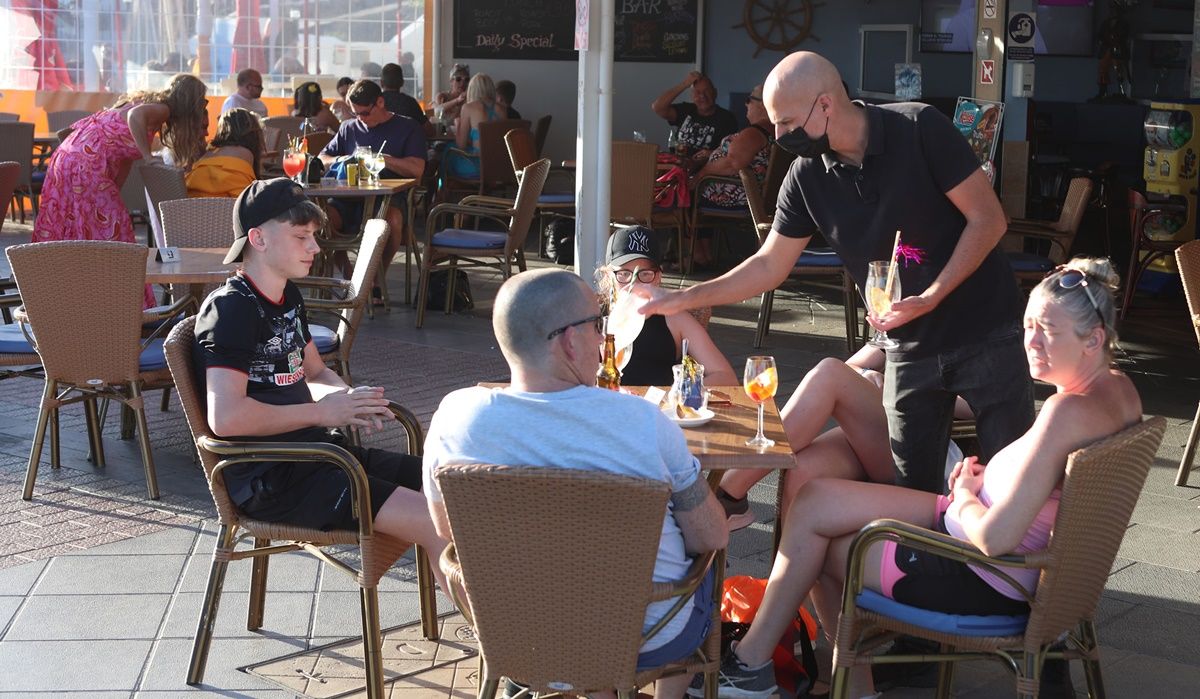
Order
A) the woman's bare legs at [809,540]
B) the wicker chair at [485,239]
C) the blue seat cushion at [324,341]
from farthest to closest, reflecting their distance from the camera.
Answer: the wicker chair at [485,239]
the blue seat cushion at [324,341]
the woman's bare legs at [809,540]

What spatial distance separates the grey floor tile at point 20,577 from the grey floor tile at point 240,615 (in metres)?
0.46

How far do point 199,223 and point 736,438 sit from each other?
360 centimetres

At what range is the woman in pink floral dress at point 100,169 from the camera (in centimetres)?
625

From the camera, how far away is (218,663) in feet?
11.6

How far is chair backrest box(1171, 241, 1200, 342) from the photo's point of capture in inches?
203

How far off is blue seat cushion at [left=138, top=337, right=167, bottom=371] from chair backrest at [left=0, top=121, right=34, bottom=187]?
7.64m

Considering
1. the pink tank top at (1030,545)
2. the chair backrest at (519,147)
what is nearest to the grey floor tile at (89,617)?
the pink tank top at (1030,545)

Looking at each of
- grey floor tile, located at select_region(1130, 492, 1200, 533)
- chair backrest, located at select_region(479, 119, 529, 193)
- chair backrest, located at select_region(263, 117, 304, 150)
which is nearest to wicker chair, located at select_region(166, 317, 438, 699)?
grey floor tile, located at select_region(1130, 492, 1200, 533)

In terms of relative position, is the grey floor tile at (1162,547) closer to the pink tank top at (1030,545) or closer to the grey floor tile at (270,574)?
the pink tank top at (1030,545)

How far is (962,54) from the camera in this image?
14.7m

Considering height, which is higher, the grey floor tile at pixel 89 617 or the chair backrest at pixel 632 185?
the chair backrest at pixel 632 185

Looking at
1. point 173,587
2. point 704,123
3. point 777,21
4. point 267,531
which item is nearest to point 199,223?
point 173,587

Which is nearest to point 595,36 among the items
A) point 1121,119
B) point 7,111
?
point 1121,119

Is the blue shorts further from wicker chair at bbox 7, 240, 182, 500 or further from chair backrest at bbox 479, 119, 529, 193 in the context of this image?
chair backrest at bbox 479, 119, 529, 193
